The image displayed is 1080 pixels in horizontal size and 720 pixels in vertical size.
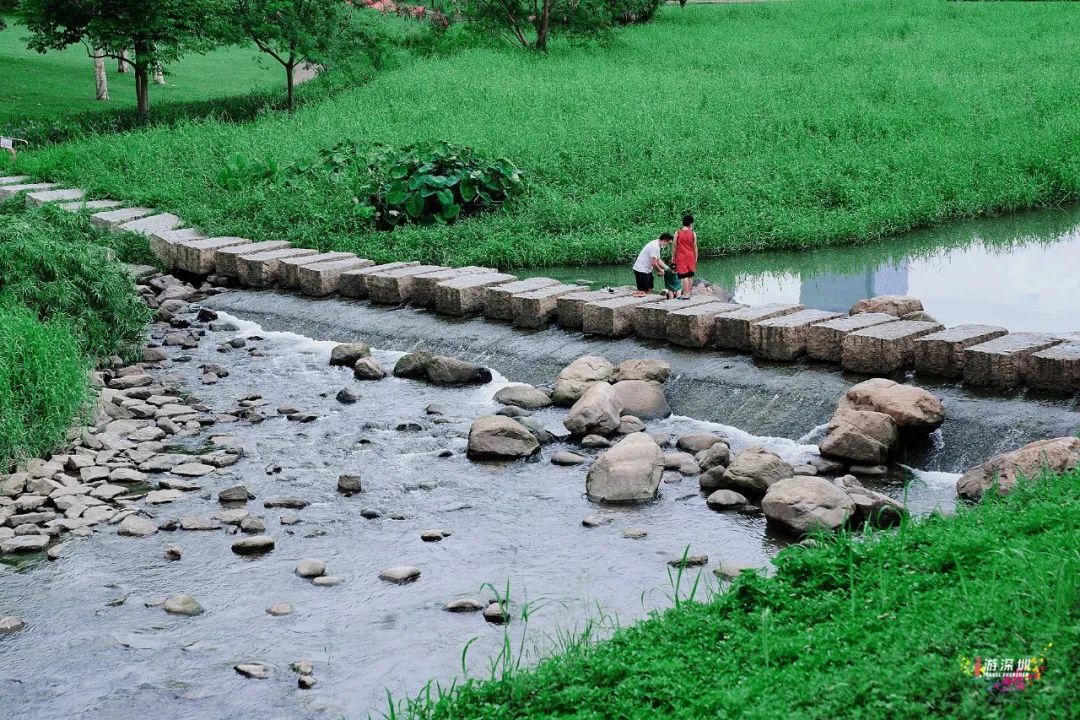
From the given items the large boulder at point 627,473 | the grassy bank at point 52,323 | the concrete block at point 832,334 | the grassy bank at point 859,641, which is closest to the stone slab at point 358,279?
the grassy bank at point 52,323

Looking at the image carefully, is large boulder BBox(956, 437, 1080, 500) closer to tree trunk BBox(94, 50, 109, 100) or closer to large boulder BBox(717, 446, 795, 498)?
large boulder BBox(717, 446, 795, 498)

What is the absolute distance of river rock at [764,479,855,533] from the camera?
225 inches

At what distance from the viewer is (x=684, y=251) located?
A: 10.1 m

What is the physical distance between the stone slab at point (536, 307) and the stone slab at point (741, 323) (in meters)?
1.57

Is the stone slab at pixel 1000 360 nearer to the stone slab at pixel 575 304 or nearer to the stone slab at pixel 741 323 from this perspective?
the stone slab at pixel 741 323

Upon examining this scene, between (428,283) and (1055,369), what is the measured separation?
5483 millimetres

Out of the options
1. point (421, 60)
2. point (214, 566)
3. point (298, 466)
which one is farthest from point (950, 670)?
point (421, 60)

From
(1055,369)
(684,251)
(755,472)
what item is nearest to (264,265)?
(684,251)

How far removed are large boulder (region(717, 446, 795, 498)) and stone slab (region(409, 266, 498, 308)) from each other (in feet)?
14.7

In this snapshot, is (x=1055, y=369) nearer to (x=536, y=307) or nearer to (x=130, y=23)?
(x=536, y=307)

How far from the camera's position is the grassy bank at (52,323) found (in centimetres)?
740

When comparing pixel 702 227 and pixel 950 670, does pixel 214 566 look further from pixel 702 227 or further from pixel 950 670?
pixel 702 227

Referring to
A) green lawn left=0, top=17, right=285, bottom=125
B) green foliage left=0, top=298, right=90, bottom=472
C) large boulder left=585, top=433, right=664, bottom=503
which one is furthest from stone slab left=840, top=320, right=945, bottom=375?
green lawn left=0, top=17, right=285, bottom=125

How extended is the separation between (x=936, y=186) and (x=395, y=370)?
8.11 meters
